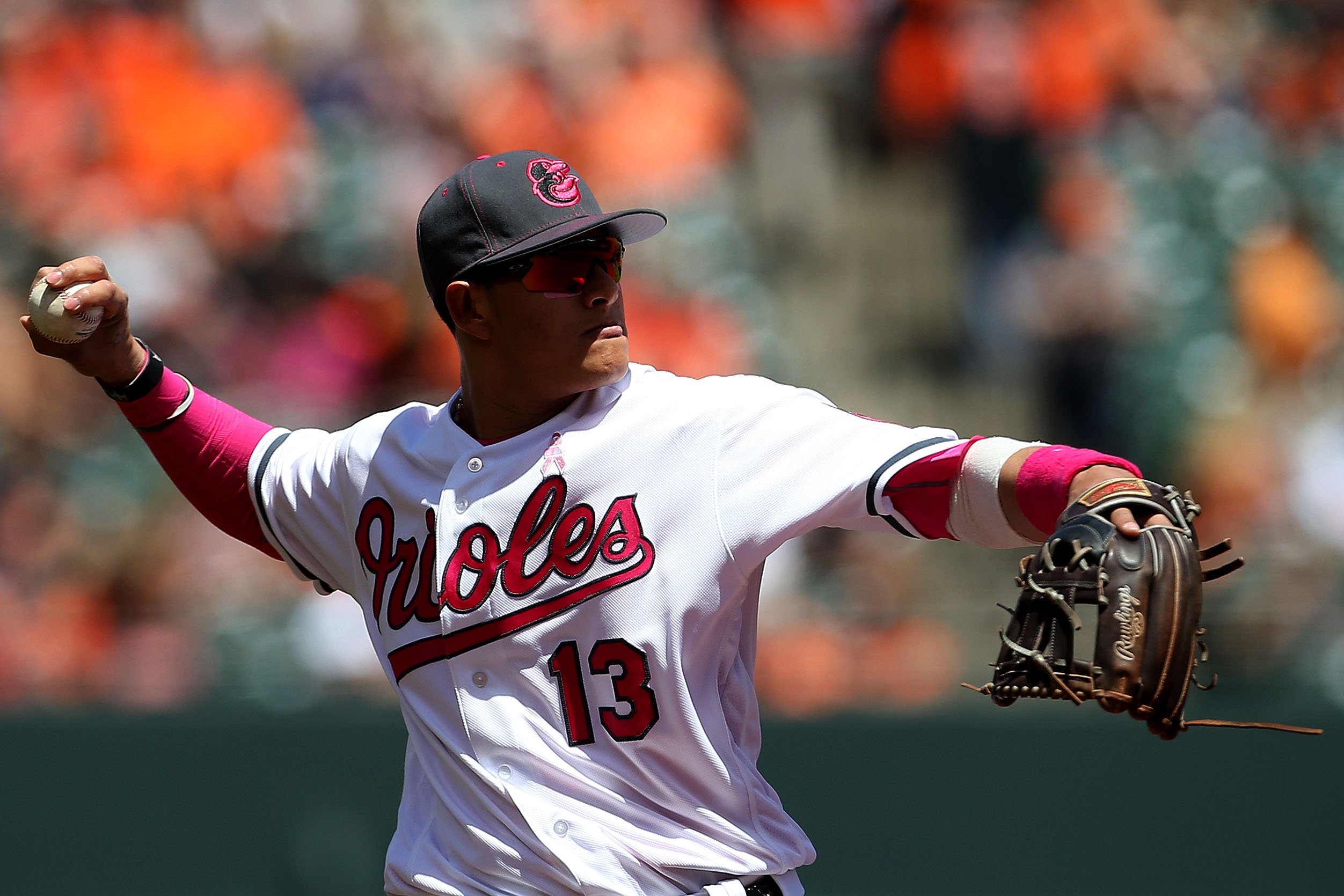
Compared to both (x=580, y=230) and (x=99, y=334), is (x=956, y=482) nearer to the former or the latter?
(x=580, y=230)

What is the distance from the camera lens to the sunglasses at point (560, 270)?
2.65 meters

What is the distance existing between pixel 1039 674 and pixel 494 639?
2.85 feet

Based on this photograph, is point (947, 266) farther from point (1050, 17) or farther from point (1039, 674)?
point (1039, 674)

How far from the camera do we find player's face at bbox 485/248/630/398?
266cm

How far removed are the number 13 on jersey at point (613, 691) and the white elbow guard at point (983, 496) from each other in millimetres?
546

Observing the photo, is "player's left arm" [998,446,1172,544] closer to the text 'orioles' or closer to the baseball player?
the baseball player

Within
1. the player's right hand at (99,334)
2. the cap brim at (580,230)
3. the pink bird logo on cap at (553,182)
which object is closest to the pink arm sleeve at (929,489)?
the cap brim at (580,230)

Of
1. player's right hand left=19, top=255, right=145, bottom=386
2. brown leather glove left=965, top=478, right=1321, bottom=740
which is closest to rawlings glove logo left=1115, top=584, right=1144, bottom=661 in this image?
brown leather glove left=965, top=478, right=1321, bottom=740

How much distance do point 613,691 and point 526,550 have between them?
0.27 metres

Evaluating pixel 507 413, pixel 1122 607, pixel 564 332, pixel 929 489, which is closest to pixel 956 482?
pixel 929 489

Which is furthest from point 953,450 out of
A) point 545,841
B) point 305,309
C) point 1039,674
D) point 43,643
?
point 305,309

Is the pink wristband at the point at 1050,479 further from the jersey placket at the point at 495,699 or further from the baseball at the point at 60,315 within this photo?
the baseball at the point at 60,315

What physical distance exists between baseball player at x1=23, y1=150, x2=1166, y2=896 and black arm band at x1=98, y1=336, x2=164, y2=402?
0.20m

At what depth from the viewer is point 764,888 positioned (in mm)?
2605
